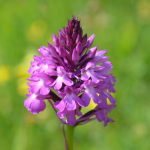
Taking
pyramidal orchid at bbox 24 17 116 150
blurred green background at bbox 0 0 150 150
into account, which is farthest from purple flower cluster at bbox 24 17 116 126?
blurred green background at bbox 0 0 150 150

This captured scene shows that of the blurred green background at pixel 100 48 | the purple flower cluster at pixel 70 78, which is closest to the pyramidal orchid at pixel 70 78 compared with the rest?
the purple flower cluster at pixel 70 78

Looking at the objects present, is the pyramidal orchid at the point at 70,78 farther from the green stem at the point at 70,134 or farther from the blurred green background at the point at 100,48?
the blurred green background at the point at 100,48

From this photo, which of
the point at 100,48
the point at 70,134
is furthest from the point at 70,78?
the point at 100,48

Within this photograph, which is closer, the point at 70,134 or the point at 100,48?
the point at 70,134

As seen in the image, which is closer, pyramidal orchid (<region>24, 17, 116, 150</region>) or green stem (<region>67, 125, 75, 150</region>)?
pyramidal orchid (<region>24, 17, 116, 150</region>)

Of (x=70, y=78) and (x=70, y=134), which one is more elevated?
(x=70, y=78)

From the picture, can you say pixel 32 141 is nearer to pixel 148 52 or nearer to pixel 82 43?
pixel 82 43

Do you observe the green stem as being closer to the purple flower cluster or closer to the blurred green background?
the purple flower cluster

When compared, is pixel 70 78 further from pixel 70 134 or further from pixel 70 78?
pixel 70 134
